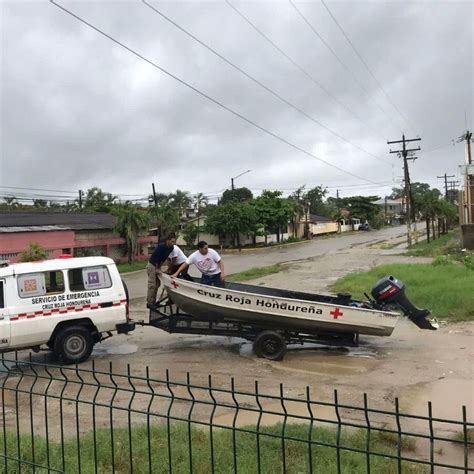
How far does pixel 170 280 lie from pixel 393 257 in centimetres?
2444

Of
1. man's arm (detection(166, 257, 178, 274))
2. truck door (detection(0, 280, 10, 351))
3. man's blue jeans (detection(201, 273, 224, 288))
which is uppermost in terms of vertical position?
man's arm (detection(166, 257, 178, 274))

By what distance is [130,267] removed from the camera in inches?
1296

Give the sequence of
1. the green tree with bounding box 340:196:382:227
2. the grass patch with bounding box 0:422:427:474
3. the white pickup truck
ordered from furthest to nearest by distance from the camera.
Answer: the green tree with bounding box 340:196:382:227 → the white pickup truck → the grass patch with bounding box 0:422:427:474

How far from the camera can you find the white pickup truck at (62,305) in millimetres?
8688

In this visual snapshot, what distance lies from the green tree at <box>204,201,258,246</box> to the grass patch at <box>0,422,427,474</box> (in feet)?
139

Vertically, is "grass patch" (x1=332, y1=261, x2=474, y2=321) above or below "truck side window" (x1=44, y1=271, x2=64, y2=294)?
below

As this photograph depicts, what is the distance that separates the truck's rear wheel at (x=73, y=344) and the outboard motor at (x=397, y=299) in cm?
524

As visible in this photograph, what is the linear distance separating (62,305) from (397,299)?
5881mm

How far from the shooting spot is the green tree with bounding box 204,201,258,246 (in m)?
47.8

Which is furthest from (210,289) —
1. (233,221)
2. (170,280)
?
(233,221)

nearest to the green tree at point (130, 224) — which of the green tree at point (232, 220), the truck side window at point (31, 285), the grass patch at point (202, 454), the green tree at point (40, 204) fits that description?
the green tree at point (232, 220)

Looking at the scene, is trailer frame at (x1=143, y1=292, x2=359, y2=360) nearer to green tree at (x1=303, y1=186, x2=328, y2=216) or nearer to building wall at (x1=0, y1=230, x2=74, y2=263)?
building wall at (x1=0, y1=230, x2=74, y2=263)

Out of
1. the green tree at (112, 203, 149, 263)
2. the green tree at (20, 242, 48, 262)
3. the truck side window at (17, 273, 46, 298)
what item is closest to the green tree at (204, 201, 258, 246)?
the green tree at (112, 203, 149, 263)

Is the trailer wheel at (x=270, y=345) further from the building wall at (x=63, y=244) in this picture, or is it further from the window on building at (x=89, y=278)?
the building wall at (x=63, y=244)
